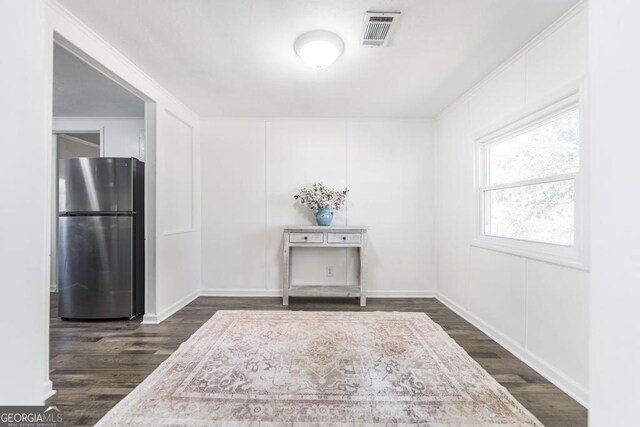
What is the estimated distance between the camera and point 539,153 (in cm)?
213

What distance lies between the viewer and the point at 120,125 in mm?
3840

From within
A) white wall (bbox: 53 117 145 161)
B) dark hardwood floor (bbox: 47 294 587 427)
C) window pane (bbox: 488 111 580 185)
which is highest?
white wall (bbox: 53 117 145 161)

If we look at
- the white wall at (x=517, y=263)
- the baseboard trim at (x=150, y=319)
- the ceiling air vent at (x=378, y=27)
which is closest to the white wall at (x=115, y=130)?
the baseboard trim at (x=150, y=319)

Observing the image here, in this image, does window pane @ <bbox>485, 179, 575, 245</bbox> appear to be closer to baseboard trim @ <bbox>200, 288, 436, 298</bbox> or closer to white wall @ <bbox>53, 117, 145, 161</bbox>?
baseboard trim @ <bbox>200, 288, 436, 298</bbox>

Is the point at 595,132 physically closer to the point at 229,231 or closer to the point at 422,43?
the point at 422,43

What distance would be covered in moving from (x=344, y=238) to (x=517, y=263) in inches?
67.9

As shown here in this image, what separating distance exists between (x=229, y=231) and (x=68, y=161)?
5.95 feet

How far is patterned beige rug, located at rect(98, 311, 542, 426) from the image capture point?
1521mm

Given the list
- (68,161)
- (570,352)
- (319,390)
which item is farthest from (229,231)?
(570,352)

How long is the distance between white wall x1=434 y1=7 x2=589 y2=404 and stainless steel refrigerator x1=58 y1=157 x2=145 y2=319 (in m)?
3.53

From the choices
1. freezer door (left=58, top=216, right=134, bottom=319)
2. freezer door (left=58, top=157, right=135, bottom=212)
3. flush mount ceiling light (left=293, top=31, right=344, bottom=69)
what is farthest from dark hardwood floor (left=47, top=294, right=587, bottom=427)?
flush mount ceiling light (left=293, top=31, right=344, bottom=69)

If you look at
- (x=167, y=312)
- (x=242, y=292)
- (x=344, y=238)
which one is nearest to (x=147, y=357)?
(x=167, y=312)

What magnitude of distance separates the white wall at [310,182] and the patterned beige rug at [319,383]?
119 centimetres

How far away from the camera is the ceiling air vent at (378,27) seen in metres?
1.80
